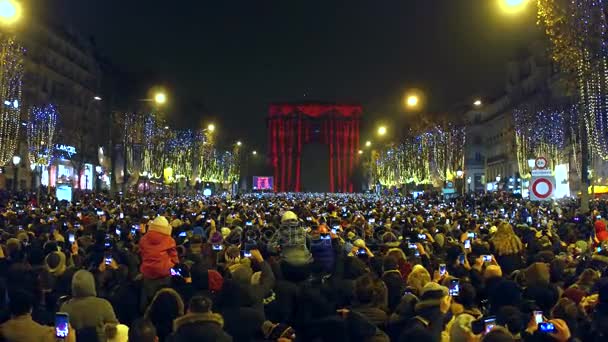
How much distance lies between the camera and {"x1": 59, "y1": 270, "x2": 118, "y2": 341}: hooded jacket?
823 centimetres

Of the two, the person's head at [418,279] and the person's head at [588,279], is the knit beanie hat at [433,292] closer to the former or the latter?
the person's head at [418,279]

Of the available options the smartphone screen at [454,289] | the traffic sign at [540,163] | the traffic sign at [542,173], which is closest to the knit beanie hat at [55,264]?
the smartphone screen at [454,289]

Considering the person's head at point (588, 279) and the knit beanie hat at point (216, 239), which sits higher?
the knit beanie hat at point (216, 239)

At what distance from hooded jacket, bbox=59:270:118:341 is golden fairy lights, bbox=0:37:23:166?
29857 mm

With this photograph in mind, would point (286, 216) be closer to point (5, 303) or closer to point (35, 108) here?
point (5, 303)

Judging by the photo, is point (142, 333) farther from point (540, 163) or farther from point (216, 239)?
point (540, 163)

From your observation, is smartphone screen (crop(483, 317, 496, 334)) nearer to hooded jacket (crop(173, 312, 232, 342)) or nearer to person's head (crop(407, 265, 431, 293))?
hooded jacket (crop(173, 312, 232, 342))

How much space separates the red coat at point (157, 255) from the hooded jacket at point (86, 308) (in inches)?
95.8

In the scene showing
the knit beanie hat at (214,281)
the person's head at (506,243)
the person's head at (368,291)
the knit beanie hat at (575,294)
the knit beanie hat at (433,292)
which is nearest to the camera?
the person's head at (368,291)

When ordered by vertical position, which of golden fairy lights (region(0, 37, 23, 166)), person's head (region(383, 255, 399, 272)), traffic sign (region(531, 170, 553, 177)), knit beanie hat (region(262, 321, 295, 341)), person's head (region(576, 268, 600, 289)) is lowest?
knit beanie hat (region(262, 321, 295, 341))

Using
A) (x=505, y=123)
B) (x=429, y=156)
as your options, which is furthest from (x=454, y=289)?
(x=505, y=123)

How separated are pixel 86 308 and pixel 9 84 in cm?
3769

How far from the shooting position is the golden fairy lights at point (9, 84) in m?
36.3

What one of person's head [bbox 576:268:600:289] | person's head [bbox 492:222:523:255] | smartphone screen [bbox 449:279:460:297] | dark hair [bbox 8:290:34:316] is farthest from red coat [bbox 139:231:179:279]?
person's head [bbox 492:222:523:255]
